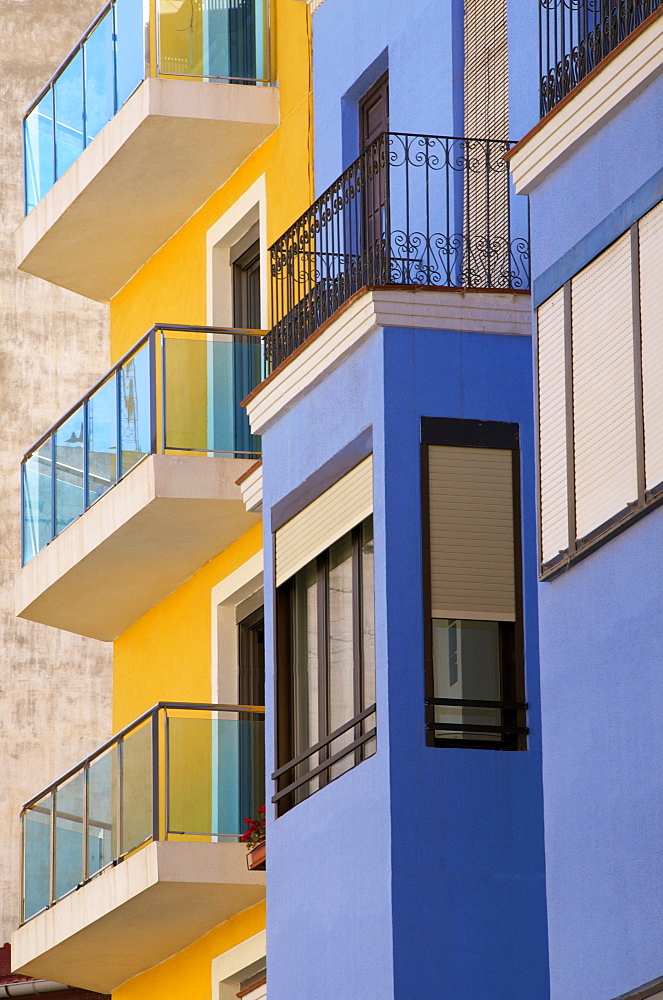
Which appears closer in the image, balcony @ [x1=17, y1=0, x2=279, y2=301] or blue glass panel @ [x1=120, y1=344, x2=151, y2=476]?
blue glass panel @ [x1=120, y1=344, x2=151, y2=476]

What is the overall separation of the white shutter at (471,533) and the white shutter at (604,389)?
8.46 ft

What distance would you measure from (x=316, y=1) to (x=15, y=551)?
657 inches

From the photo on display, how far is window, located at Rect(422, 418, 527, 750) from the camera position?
16.1 m

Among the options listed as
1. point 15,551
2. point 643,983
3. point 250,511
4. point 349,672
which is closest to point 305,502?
point 349,672

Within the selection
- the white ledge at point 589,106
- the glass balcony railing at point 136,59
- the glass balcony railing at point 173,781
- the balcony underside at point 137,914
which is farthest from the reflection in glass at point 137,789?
the white ledge at point 589,106

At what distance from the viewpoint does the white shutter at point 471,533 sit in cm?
1627

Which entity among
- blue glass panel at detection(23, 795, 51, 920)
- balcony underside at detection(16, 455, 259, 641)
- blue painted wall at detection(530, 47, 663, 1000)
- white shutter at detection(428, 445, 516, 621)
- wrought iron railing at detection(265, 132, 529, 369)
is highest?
wrought iron railing at detection(265, 132, 529, 369)

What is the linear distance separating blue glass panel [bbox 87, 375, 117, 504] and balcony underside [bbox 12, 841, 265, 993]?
365cm

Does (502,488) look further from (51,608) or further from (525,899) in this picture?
(51,608)

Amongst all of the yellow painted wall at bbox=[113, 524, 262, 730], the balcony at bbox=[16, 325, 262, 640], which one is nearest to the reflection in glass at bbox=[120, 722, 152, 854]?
the yellow painted wall at bbox=[113, 524, 262, 730]

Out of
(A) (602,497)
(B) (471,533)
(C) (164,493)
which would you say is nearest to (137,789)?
(C) (164,493)

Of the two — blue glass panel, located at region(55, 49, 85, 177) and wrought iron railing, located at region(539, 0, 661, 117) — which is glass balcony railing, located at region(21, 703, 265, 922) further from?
wrought iron railing, located at region(539, 0, 661, 117)

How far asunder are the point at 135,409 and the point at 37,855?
4.51 metres

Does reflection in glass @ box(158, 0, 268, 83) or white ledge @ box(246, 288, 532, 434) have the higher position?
reflection in glass @ box(158, 0, 268, 83)
